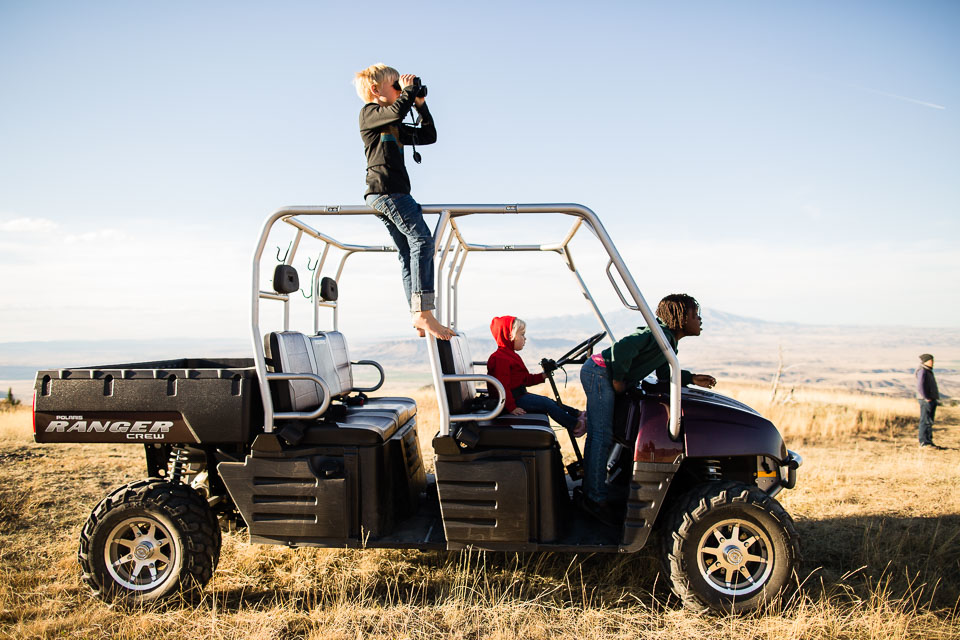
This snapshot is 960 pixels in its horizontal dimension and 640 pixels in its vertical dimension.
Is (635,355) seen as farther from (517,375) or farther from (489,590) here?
(489,590)

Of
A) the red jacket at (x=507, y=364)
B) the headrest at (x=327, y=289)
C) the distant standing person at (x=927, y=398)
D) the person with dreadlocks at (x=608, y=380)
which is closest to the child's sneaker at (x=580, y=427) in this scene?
the person with dreadlocks at (x=608, y=380)

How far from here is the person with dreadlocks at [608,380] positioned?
4172mm

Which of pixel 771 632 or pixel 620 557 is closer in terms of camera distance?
pixel 771 632

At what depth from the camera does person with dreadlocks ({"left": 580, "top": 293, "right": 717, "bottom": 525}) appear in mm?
4172

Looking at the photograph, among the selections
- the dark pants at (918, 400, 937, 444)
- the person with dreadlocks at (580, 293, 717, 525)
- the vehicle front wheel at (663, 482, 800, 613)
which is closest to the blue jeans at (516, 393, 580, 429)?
the person with dreadlocks at (580, 293, 717, 525)

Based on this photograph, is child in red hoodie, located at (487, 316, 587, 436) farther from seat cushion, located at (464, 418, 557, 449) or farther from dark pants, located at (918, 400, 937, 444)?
dark pants, located at (918, 400, 937, 444)

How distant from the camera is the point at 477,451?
3.94 meters

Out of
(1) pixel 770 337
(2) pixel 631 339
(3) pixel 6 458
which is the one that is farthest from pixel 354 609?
(1) pixel 770 337

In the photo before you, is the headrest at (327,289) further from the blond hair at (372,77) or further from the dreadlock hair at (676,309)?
the dreadlock hair at (676,309)

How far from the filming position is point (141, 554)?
4.14 m

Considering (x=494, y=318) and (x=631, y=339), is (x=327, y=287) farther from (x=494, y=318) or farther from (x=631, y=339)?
(x=631, y=339)

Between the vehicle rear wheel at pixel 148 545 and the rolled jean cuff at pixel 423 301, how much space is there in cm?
189

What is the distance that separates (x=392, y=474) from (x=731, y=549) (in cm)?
215

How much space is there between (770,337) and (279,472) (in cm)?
18798
